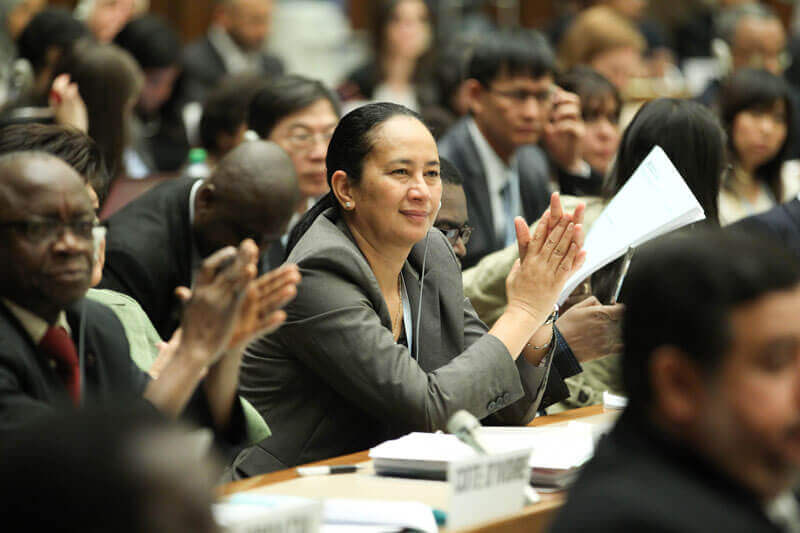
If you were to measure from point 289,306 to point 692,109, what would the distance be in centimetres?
134

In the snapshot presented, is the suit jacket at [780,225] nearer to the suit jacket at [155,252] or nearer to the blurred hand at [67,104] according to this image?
the suit jacket at [155,252]

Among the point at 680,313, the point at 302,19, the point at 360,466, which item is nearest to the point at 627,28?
the point at 302,19

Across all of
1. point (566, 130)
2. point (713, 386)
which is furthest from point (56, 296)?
point (566, 130)

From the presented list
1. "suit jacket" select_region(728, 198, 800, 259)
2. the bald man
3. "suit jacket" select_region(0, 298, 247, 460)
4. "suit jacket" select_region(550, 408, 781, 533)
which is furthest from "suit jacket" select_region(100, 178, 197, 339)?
"suit jacket" select_region(550, 408, 781, 533)

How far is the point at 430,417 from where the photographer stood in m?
2.35

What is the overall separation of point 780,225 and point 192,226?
65.1 inches

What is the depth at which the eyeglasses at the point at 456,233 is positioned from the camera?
3.04 meters

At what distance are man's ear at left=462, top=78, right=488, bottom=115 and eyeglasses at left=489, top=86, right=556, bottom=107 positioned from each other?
4 cm

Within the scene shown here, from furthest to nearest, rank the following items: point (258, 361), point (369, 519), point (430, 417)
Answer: point (258, 361), point (430, 417), point (369, 519)

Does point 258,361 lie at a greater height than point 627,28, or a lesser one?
lesser

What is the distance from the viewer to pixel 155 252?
310cm

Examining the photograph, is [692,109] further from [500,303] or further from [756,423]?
[756,423]

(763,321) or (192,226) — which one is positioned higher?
(763,321)

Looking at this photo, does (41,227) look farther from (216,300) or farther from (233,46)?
(233,46)
